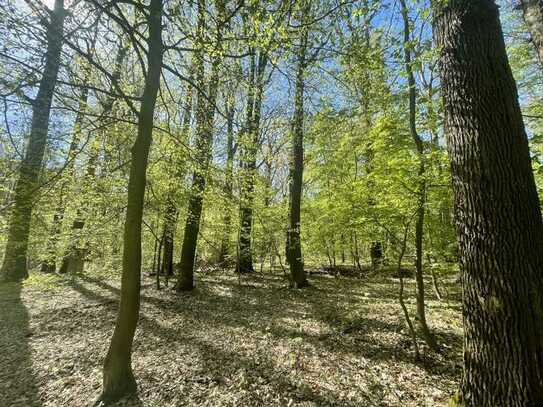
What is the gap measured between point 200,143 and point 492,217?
5371mm

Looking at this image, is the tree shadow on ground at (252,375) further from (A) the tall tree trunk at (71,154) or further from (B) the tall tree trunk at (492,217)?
(A) the tall tree trunk at (71,154)

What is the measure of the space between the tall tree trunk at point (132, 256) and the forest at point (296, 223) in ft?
0.07

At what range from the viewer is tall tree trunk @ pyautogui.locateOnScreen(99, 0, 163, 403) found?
2982 millimetres

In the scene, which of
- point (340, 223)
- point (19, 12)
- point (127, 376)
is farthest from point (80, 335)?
point (340, 223)

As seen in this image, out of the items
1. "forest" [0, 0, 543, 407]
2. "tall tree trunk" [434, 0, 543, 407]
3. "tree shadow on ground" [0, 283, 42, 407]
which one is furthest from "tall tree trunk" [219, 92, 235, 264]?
"tree shadow on ground" [0, 283, 42, 407]

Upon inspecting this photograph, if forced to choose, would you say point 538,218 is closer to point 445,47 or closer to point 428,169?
point 445,47

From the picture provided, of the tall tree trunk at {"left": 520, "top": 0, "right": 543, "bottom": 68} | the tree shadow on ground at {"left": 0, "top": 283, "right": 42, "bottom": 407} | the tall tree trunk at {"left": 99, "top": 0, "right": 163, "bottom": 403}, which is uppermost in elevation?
the tall tree trunk at {"left": 520, "top": 0, "right": 543, "bottom": 68}

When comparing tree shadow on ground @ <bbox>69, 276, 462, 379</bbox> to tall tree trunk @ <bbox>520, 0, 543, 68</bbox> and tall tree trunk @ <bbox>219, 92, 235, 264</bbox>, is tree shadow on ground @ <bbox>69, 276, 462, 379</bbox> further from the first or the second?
tall tree trunk @ <bbox>520, 0, 543, 68</bbox>

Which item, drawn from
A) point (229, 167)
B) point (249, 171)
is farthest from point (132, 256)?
point (249, 171)

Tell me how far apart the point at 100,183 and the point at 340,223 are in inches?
241

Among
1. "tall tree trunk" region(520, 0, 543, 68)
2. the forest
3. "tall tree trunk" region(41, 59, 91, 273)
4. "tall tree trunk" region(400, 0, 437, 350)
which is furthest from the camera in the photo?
"tall tree trunk" region(520, 0, 543, 68)

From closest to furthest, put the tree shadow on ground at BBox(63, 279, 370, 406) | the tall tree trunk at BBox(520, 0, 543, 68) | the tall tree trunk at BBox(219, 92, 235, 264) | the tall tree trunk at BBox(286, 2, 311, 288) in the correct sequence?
1. the tree shadow on ground at BBox(63, 279, 370, 406)
2. the tall tree trunk at BBox(520, 0, 543, 68)
3. the tall tree trunk at BBox(219, 92, 235, 264)
4. the tall tree trunk at BBox(286, 2, 311, 288)

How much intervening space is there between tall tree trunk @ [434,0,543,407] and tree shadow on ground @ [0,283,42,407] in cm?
460

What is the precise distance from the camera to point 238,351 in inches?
160
